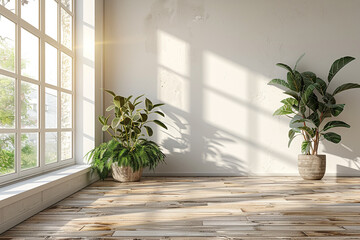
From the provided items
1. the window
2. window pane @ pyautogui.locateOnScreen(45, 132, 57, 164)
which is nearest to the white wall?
the window

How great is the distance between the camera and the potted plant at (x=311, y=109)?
371 centimetres

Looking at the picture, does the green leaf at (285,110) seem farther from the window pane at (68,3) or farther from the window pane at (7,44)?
the window pane at (7,44)

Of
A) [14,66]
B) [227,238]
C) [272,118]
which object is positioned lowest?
[227,238]

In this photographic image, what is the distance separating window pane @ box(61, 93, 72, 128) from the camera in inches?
133

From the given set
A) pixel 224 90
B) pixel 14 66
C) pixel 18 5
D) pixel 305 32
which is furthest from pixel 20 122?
pixel 305 32

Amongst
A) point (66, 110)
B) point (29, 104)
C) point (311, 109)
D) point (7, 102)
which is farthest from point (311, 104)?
point (7, 102)

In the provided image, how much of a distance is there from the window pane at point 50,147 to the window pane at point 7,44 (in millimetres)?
840

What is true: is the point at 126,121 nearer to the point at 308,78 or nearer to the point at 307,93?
the point at 307,93

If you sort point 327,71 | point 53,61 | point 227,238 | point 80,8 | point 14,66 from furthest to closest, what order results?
point 327,71 → point 80,8 → point 53,61 → point 14,66 → point 227,238

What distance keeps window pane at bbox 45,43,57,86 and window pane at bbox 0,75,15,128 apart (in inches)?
26.3

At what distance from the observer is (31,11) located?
2.68 metres

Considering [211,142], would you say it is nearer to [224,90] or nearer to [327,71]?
[224,90]

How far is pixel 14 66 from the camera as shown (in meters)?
2.37

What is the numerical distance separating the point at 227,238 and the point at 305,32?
3260 mm
